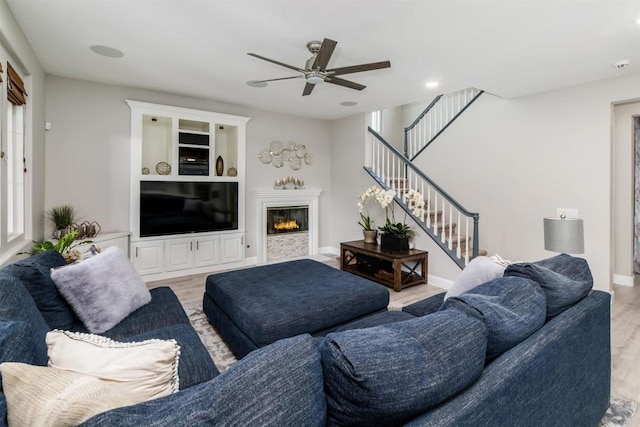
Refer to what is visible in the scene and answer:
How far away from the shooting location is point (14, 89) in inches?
106

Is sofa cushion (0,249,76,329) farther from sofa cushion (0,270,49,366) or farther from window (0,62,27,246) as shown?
window (0,62,27,246)

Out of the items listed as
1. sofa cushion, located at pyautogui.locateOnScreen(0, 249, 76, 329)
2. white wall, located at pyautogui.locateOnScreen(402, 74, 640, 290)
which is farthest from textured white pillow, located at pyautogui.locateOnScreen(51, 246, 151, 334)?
white wall, located at pyautogui.locateOnScreen(402, 74, 640, 290)

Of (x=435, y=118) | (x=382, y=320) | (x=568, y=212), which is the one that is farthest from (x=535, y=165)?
(x=382, y=320)

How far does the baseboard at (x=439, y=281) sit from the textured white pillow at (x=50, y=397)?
4174 mm

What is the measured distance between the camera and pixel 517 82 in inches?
151

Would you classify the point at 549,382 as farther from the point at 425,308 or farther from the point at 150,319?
the point at 150,319

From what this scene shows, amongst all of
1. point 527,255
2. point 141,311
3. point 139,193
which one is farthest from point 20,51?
point 527,255

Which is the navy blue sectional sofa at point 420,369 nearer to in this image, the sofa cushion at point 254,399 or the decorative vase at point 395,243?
the sofa cushion at point 254,399

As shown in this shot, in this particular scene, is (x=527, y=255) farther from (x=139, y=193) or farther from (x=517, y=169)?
(x=139, y=193)

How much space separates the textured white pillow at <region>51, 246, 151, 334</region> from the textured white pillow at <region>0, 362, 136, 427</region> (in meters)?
1.35

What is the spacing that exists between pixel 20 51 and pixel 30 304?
2.68 m

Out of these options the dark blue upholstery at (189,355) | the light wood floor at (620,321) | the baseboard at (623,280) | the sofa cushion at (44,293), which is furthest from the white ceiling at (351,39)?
the baseboard at (623,280)

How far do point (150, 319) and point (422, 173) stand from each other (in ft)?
12.2

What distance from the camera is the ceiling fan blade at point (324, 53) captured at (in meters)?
2.41
